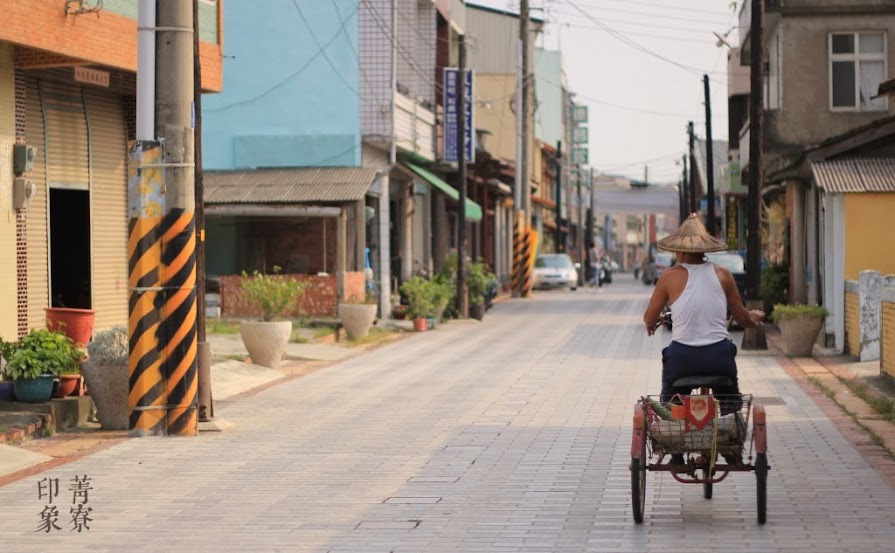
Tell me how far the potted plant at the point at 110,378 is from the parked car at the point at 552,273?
44.7 meters

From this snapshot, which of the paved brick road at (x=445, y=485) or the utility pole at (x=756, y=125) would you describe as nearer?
the paved brick road at (x=445, y=485)

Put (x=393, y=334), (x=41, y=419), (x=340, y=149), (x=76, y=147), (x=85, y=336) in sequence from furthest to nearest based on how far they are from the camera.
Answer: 1. (x=340, y=149)
2. (x=393, y=334)
3. (x=76, y=147)
4. (x=85, y=336)
5. (x=41, y=419)

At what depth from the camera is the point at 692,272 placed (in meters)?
9.98

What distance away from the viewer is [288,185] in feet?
111

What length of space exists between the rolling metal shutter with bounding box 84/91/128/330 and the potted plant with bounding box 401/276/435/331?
1164 cm


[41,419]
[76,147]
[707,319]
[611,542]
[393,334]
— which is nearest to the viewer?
[611,542]

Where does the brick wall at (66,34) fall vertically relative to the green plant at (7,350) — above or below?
above

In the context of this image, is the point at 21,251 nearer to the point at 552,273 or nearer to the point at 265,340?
the point at 265,340

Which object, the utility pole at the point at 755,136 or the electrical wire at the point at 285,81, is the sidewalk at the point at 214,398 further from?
the electrical wire at the point at 285,81

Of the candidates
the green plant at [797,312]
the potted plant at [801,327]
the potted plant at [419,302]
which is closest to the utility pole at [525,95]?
the potted plant at [419,302]

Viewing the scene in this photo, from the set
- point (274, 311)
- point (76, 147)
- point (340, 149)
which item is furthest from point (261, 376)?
point (340, 149)

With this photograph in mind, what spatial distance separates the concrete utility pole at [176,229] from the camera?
1444 cm

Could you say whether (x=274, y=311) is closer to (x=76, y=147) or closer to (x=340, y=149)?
(x=76, y=147)

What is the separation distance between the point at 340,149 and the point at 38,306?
16459 millimetres
